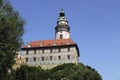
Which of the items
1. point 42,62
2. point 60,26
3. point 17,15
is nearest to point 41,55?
point 42,62

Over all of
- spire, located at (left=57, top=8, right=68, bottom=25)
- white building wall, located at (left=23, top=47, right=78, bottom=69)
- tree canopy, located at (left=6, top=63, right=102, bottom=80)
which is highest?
spire, located at (left=57, top=8, right=68, bottom=25)

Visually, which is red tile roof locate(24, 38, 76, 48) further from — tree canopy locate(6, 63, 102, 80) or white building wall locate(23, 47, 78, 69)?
tree canopy locate(6, 63, 102, 80)

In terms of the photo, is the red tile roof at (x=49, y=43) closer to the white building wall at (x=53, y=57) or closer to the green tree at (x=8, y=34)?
the white building wall at (x=53, y=57)

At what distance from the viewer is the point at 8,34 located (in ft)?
137

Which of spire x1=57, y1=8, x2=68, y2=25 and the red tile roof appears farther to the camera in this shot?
spire x1=57, y1=8, x2=68, y2=25

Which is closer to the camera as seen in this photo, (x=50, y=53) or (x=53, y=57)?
(x=53, y=57)

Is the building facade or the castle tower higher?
the castle tower

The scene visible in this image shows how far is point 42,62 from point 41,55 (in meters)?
2.61

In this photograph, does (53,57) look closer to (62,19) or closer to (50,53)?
(50,53)

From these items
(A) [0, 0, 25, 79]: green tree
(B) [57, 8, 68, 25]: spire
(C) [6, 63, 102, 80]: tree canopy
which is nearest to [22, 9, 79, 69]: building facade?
(C) [6, 63, 102, 80]: tree canopy

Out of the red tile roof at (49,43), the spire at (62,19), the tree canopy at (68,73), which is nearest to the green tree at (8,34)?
the tree canopy at (68,73)

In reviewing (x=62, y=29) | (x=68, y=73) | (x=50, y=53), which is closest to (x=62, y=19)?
(x=62, y=29)

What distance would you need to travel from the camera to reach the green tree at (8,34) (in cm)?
4111

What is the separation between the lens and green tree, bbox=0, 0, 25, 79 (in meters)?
41.1
